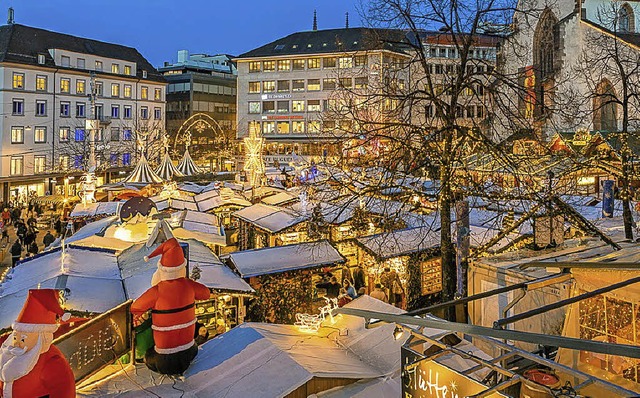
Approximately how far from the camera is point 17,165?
140 ft

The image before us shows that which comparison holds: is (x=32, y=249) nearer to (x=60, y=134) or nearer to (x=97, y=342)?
(x=97, y=342)

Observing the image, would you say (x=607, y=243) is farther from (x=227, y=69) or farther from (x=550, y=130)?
(x=227, y=69)

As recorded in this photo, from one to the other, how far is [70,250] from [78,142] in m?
37.5

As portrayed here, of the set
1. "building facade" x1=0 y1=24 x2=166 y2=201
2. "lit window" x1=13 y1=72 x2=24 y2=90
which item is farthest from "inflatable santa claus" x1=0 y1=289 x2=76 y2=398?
"lit window" x1=13 y1=72 x2=24 y2=90

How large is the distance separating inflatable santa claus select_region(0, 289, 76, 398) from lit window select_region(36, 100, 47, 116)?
150ft

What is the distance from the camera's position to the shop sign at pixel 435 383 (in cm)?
373

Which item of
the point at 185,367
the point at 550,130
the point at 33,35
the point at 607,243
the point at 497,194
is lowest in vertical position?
the point at 185,367

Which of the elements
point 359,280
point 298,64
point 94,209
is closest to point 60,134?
point 298,64

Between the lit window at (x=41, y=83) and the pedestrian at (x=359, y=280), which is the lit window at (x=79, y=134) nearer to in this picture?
the lit window at (x=41, y=83)

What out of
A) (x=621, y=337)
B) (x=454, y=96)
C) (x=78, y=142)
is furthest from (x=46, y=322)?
(x=78, y=142)

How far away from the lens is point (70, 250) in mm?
11102

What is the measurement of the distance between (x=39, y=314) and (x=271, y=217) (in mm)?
12494

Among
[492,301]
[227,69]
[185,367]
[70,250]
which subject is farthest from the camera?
[227,69]

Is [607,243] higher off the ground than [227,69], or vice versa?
[227,69]
